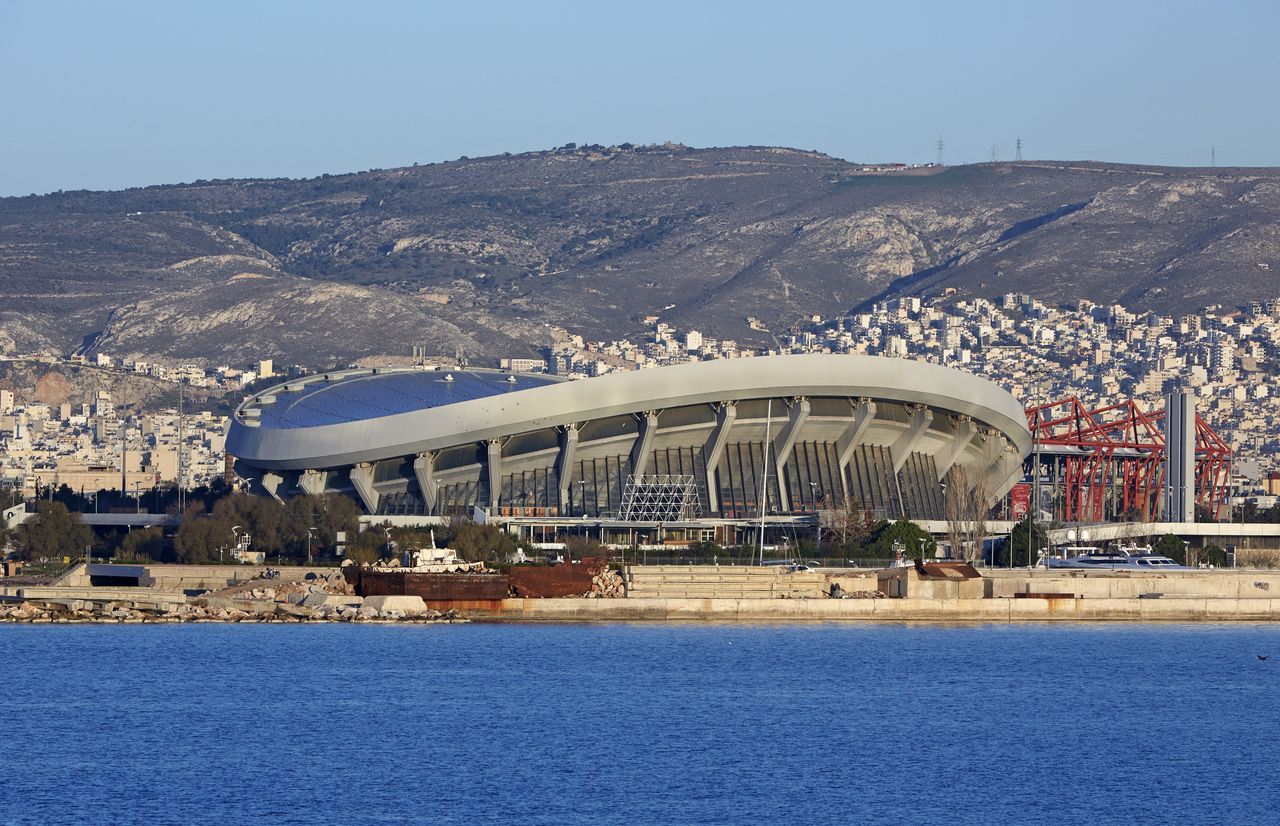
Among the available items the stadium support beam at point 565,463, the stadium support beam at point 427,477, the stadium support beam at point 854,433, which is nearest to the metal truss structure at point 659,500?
the stadium support beam at point 565,463

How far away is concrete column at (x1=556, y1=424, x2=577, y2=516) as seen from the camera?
85500 millimetres

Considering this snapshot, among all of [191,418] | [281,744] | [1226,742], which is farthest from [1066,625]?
[191,418]

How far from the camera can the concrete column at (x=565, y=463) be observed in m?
85.5

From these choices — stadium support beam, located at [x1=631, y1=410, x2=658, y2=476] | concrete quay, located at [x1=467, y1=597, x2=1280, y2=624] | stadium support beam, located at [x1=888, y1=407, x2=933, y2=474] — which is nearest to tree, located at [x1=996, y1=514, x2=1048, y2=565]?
stadium support beam, located at [x1=888, y1=407, x2=933, y2=474]

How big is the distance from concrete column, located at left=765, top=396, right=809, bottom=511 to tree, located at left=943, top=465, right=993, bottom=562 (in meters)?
5.71

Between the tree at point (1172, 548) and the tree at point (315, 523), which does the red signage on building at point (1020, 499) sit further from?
the tree at point (315, 523)

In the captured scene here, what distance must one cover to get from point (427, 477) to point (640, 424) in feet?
24.1

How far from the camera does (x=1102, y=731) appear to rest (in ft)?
159

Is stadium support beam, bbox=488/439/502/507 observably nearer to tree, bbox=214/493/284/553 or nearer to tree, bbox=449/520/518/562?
tree, bbox=449/520/518/562

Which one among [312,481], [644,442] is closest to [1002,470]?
[644,442]

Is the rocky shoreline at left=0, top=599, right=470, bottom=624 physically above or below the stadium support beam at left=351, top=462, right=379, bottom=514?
below

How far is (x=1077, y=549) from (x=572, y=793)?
5176cm

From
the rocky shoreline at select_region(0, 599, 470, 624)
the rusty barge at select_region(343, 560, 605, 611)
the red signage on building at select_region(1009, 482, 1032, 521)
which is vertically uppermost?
the red signage on building at select_region(1009, 482, 1032, 521)

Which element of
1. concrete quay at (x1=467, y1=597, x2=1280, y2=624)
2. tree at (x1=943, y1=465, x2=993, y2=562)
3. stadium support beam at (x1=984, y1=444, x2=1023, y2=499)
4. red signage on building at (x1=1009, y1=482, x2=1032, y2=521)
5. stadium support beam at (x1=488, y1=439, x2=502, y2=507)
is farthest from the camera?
red signage on building at (x1=1009, y1=482, x2=1032, y2=521)
